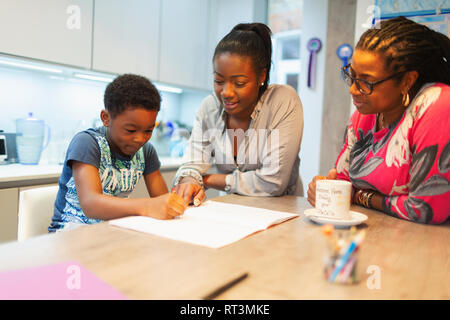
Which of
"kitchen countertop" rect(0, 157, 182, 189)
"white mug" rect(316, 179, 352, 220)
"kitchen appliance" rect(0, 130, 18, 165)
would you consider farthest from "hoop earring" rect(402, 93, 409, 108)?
"kitchen appliance" rect(0, 130, 18, 165)

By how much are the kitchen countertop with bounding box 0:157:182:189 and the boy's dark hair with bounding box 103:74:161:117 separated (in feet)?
2.78

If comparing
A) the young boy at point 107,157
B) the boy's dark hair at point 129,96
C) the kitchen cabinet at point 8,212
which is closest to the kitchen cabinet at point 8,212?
the kitchen cabinet at point 8,212

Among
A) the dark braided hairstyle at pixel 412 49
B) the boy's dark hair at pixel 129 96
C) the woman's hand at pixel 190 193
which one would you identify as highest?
the dark braided hairstyle at pixel 412 49

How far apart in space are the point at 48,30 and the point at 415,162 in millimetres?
1988

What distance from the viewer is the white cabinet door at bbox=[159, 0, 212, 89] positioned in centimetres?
285

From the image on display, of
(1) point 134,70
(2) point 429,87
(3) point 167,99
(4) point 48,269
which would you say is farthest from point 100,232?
(3) point 167,99

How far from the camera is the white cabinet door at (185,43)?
9.35ft

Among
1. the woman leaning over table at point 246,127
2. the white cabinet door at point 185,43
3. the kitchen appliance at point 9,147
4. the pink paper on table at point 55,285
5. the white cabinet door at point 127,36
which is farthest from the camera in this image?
the white cabinet door at point 185,43

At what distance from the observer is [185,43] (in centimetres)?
303

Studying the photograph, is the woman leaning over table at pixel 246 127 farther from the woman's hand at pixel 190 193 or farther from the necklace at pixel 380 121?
the necklace at pixel 380 121

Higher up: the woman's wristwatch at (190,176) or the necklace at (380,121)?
the necklace at (380,121)

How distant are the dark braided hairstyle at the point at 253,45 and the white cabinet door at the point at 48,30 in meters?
1.18

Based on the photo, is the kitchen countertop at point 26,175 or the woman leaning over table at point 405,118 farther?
the kitchen countertop at point 26,175

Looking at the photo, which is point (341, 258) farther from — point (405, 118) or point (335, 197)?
point (405, 118)
